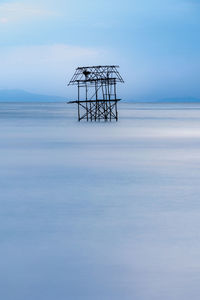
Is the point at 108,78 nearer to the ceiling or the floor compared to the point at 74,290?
nearer to the ceiling

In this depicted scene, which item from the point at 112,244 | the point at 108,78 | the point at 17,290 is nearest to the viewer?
the point at 17,290

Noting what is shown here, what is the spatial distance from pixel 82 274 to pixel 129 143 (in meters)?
15.7

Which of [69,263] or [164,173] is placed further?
[164,173]

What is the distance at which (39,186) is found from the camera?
10352 mm

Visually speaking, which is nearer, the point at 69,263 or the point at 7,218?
the point at 69,263

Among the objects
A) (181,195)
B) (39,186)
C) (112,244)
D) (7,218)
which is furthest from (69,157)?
(112,244)

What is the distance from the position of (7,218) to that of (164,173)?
518 centimetres

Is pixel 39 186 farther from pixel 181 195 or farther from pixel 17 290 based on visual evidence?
pixel 17 290

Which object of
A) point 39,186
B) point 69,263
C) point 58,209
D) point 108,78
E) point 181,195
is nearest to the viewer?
point 69,263

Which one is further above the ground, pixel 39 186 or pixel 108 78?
pixel 108 78

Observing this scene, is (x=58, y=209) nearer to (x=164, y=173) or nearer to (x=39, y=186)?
(x=39, y=186)

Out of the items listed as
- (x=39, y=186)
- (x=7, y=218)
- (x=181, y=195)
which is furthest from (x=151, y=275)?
(x=39, y=186)

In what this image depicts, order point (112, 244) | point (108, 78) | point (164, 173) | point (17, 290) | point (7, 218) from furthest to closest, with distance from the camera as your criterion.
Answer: point (108, 78) → point (164, 173) → point (7, 218) → point (112, 244) → point (17, 290)

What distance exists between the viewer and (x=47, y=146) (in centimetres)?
1952
